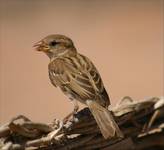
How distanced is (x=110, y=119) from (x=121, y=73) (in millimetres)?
2946

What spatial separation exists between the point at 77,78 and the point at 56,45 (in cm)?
56

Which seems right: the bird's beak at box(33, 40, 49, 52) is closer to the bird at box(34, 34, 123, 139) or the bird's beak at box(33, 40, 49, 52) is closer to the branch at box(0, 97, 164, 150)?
the bird at box(34, 34, 123, 139)

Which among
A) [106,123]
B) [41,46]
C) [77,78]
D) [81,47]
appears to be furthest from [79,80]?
[81,47]

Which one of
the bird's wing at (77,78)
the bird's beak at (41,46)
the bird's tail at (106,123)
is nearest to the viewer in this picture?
the bird's tail at (106,123)

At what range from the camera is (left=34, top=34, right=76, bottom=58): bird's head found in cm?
390

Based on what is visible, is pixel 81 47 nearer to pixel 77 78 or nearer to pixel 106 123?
pixel 77 78

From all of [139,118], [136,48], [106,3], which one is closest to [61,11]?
[106,3]

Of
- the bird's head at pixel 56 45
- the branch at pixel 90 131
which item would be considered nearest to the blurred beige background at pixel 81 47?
the bird's head at pixel 56 45

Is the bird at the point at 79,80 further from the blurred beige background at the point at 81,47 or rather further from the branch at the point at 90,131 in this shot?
the blurred beige background at the point at 81,47

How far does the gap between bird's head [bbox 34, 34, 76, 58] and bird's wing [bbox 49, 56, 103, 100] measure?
10.1 inches

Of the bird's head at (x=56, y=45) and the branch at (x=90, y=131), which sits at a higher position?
the bird's head at (x=56, y=45)

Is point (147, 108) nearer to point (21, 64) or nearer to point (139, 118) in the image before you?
point (139, 118)

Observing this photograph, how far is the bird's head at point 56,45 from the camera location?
3.90 meters

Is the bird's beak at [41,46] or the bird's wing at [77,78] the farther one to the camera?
the bird's beak at [41,46]
